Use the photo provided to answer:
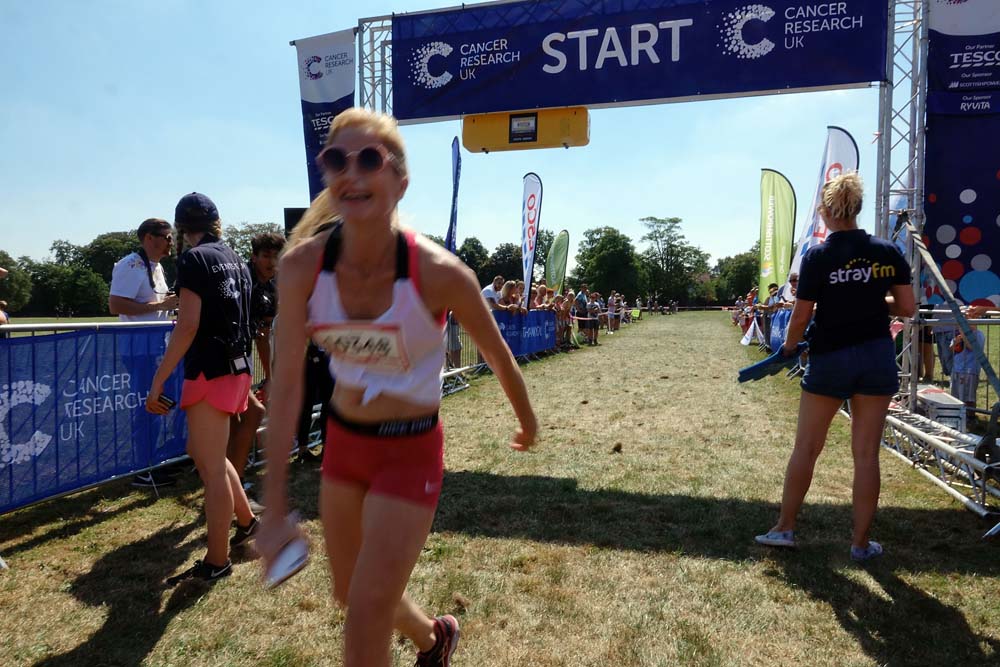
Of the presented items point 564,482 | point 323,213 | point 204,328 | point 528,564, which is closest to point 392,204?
point 323,213

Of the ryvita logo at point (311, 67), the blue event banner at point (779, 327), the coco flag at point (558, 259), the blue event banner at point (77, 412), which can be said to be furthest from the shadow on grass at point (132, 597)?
the coco flag at point (558, 259)

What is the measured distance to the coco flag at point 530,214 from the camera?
51.9ft

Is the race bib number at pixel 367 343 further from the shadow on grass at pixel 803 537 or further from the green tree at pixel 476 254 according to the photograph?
the green tree at pixel 476 254

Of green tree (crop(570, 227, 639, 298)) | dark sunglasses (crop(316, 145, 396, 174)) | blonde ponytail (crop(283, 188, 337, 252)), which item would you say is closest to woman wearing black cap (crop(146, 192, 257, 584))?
blonde ponytail (crop(283, 188, 337, 252))

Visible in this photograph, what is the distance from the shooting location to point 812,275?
3.74 m

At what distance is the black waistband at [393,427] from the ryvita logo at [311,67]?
7.09m

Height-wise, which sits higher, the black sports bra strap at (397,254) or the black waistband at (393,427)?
the black sports bra strap at (397,254)

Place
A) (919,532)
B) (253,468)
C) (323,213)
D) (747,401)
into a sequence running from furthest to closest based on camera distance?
(747,401), (253,468), (919,532), (323,213)

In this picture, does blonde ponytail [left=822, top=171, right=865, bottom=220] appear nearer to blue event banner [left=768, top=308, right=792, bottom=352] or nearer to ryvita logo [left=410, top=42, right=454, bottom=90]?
ryvita logo [left=410, top=42, right=454, bottom=90]

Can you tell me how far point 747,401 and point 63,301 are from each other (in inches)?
3390

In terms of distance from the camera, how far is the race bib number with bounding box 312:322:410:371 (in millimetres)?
1856

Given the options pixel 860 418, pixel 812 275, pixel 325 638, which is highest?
pixel 812 275

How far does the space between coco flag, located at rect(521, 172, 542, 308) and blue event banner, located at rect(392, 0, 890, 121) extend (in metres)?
8.31

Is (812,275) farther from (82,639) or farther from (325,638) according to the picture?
(82,639)
